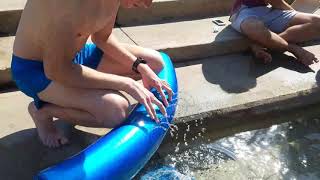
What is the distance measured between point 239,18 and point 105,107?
2.02 m

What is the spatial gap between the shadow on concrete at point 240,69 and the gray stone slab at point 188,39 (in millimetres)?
98

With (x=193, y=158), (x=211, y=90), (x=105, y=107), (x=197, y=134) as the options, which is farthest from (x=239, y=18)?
(x=105, y=107)

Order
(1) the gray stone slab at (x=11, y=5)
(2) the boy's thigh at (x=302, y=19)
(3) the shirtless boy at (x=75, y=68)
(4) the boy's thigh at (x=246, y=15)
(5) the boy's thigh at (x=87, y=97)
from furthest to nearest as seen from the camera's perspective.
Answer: (2) the boy's thigh at (x=302, y=19) → (4) the boy's thigh at (x=246, y=15) → (1) the gray stone slab at (x=11, y=5) → (5) the boy's thigh at (x=87, y=97) → (3) the shirtless boy at (x=75, y=68)

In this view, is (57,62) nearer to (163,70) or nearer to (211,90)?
(163,70)

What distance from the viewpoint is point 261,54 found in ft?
13.0

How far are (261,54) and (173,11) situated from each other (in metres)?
0.98

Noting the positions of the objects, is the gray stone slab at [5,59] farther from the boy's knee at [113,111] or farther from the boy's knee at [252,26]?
the boy's knee at [252,26]

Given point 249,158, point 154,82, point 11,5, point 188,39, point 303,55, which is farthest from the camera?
point 188,39

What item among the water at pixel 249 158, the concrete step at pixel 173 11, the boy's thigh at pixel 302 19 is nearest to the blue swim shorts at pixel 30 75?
the water at pixel 249 158

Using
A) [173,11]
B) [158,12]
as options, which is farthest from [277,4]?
[158,12]

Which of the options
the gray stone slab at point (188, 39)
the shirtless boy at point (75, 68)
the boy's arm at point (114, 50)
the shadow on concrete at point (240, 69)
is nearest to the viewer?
the shirtless boy at point (75, 68)

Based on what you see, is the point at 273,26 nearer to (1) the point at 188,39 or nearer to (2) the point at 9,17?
(1) the point at 188,39

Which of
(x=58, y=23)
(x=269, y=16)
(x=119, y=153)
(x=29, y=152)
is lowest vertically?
(x=269, y=16)

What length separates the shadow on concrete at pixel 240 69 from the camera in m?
3.63
